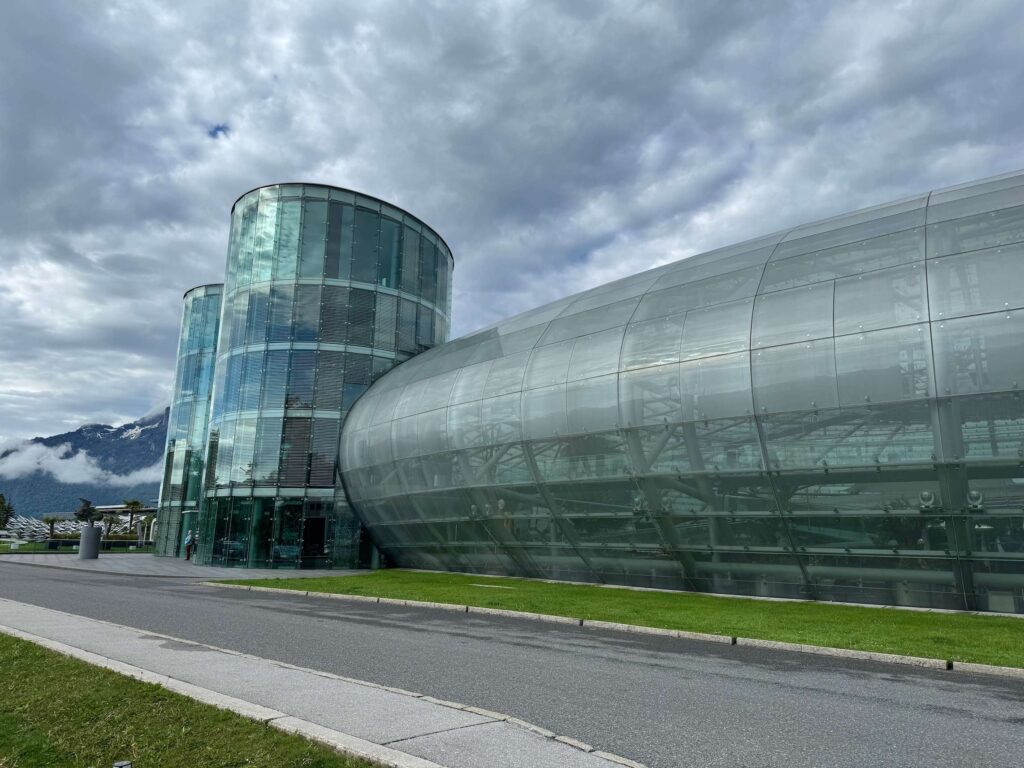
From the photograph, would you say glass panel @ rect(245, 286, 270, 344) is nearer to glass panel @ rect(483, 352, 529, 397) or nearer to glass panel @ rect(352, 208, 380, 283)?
glass panel @ rect(352, 208, 380, 283)

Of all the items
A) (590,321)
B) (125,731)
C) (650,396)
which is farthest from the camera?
(590,321)

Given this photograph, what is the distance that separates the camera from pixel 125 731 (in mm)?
→ 6266

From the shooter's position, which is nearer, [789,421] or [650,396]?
[789,421]

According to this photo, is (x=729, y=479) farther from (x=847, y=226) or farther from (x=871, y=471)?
(x=847, y=226)

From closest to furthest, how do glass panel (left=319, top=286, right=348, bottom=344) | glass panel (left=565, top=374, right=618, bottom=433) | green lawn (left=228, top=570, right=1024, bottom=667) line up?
green lawn (left=228, top=570, right=1024, bottom=667)
glass panel (left=565, top=374, right=618, bottom=433)
glass panel (left=319, top=286, right=348, bottom=344)

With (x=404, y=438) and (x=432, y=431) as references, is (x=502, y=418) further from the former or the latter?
(x=404, y=438)

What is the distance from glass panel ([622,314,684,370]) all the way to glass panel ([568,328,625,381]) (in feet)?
1.19

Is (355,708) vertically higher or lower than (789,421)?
lower

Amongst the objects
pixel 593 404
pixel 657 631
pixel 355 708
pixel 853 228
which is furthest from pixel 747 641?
pixel 853 228

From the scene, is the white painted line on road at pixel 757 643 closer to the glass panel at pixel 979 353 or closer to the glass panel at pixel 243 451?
the glass panel at pixel 979 353

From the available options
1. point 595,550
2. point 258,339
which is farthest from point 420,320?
point 595,550

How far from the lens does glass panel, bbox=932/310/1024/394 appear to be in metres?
14.1

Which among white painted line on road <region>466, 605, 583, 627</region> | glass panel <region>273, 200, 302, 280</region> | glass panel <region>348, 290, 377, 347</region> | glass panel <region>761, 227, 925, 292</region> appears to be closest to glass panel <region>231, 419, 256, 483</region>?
glass panel <region>348, 290, 377, 347</region>

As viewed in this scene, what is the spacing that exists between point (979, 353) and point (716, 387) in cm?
552
